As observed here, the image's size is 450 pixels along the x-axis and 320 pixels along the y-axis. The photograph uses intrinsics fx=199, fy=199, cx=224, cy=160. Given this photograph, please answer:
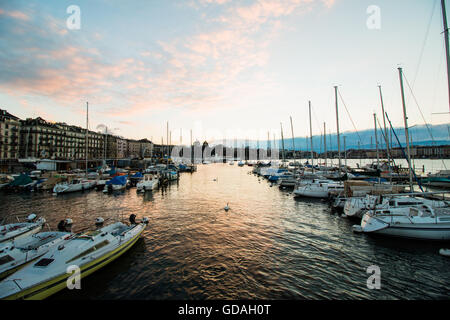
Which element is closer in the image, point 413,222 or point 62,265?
point 62,265

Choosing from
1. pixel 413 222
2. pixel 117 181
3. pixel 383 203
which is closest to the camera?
pixel 413 222

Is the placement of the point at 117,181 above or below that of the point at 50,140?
below

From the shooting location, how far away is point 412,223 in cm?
1550

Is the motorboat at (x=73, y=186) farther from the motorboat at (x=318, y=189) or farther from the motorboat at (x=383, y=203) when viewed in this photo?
the motorboat at (x=383, y=203)

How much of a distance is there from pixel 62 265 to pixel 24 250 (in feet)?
12.9

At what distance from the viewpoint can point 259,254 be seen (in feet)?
46.2

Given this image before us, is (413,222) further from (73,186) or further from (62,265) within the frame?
(73,186)

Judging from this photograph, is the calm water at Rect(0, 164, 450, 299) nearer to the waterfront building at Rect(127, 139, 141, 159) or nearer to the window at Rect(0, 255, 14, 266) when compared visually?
the window at Rect(0, 255, 14, 266)

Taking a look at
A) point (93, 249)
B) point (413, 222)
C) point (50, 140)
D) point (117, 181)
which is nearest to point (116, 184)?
point (117, 181)

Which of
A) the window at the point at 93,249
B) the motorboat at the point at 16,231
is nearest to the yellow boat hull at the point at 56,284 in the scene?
the window at the point at 93,249

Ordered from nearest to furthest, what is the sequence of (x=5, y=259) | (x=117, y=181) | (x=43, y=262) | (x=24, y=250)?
(x=43, y=262)
(x=5, y=259)
(x=24, y=250)
(x=117, y=181)

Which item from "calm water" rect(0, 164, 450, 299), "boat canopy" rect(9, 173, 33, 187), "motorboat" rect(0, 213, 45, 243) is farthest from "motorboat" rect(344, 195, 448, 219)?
"boat canopy" rect(9, 173, 33, 187)

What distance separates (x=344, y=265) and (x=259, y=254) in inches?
208
